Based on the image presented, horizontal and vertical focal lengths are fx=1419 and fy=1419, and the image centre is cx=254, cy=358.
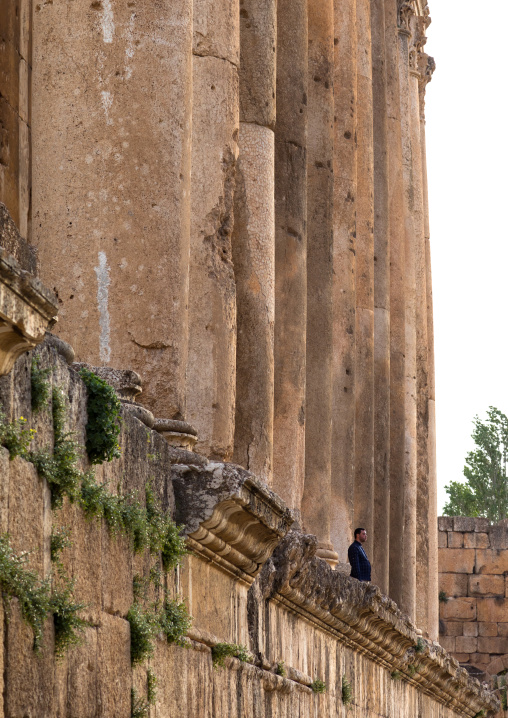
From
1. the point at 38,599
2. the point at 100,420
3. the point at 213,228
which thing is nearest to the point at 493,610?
the point at 213,228

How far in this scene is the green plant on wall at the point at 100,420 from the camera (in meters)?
5.54

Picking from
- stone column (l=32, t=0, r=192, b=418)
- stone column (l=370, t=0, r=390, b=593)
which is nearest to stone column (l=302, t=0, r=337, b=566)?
stone column (l=370, t=0, r=390, b=593)

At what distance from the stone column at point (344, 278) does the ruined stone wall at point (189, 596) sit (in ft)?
10.9

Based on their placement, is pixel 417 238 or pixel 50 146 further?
pixel 417 238

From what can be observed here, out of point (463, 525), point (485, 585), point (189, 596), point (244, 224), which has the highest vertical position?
point (463, 525)

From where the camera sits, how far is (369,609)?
13.0 meters

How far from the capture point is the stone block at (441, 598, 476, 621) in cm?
3148

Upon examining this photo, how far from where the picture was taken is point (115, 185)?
26.0 feet

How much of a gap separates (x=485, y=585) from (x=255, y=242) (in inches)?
841

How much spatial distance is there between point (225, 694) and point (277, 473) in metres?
5.43

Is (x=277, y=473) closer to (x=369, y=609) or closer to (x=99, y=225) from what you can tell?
(x=369, y=609)

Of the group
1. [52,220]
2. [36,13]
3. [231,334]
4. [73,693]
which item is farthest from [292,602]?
[73,693]

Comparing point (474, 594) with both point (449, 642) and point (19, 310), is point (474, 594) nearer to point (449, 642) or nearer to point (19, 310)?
point (449, 642)

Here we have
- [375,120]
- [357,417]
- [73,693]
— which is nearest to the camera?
[73,693]
